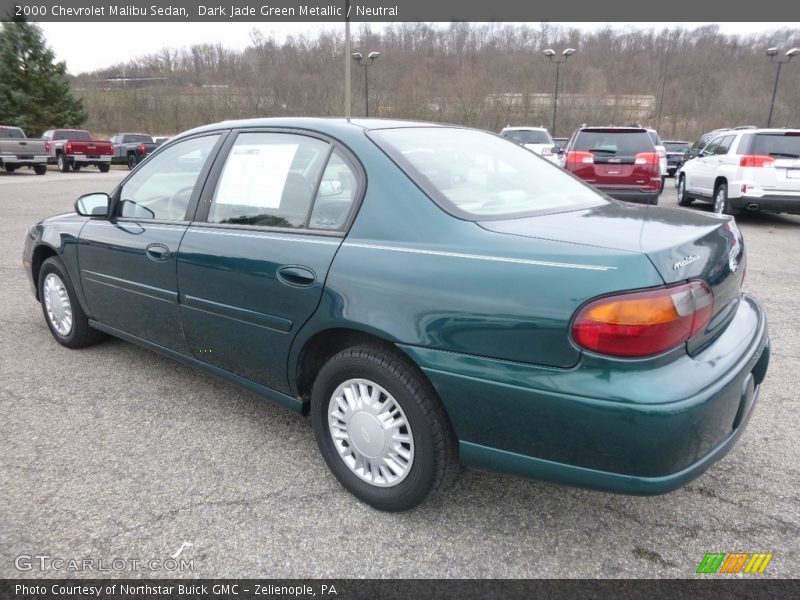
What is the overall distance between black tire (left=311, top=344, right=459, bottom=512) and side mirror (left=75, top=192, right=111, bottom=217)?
6.69 feet

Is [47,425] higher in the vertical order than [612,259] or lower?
lower

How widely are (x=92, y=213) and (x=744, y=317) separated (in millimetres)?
3497

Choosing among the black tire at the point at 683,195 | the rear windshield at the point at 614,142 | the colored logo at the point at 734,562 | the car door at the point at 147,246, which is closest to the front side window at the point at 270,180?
the car door at the point at 147,246

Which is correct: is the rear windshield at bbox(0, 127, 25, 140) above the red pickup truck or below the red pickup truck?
above

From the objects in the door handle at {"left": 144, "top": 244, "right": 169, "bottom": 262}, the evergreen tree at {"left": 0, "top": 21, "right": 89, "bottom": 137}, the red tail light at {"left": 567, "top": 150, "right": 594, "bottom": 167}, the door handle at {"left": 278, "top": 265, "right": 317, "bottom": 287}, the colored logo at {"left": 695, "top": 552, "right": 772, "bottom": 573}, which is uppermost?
the evergreen tree at {"left": 0, "top": 21, "right": 89, "bottom": 137}

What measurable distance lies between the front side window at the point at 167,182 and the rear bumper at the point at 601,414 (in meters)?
1.75

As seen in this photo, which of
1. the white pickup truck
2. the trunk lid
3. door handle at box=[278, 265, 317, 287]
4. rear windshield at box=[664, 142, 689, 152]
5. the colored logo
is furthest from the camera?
rear windshield at box=[664, 142, 689, 152]

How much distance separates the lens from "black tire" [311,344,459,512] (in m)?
2.17

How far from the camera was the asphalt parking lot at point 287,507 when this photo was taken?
217cm

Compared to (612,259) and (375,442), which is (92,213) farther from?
(612,259)

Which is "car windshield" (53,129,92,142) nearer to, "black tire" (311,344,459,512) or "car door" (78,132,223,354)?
"car door" (78,132,223,354)

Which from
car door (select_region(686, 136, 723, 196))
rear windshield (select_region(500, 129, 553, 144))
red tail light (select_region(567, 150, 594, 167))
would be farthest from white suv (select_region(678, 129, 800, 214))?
rear windshield (select_region(500, 129, 553, 144))

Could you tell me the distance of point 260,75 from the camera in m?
51.2

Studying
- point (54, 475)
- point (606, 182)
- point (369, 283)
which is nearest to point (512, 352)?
point (369, 283)
